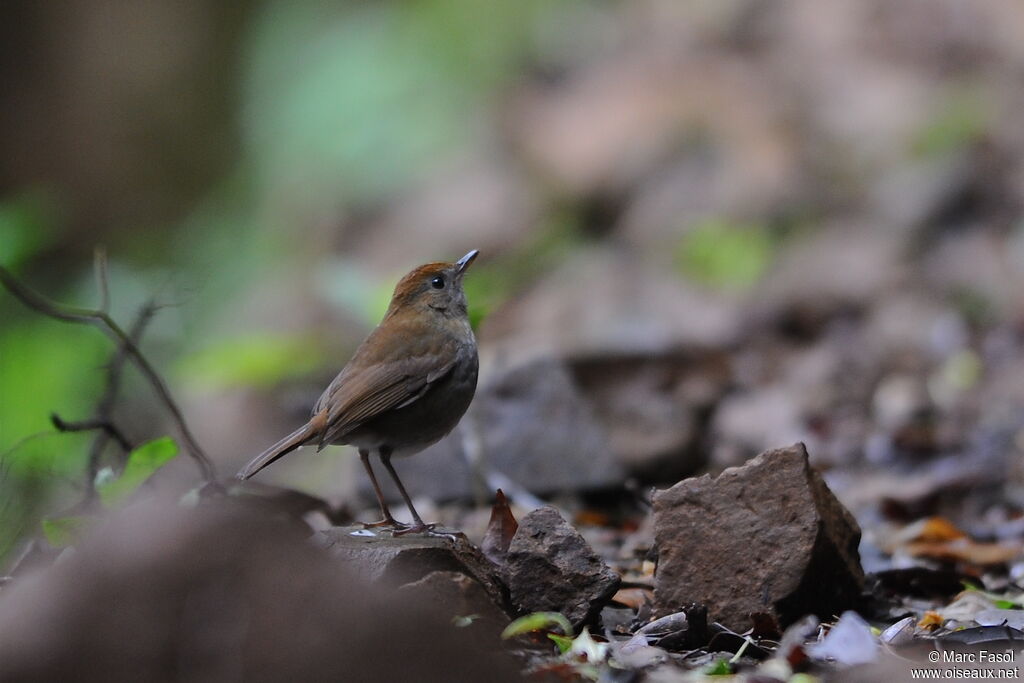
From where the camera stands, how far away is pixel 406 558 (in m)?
3.05

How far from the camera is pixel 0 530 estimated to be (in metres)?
3.90

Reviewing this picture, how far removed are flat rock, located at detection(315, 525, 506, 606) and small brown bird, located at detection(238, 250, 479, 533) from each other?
561 millimetres

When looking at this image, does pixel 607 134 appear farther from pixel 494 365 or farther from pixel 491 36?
pixel 494 365

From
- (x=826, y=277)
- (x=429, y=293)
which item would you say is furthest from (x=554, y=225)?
(x=429, y=293)

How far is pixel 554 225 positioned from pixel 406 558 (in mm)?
7842

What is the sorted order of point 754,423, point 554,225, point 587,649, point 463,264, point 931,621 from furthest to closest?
point 554,225, point 754,423, point 463,264, point 931,621, point 587,649

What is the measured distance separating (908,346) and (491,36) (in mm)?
7236

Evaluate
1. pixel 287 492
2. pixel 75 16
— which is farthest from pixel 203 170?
pixel 287 492

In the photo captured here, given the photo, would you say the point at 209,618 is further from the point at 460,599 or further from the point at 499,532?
the point at 499,532

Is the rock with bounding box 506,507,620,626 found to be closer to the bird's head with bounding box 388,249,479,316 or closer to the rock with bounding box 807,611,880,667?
the rock with bounding box 807,611,880,667

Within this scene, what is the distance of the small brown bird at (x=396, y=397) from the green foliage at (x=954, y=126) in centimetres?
660

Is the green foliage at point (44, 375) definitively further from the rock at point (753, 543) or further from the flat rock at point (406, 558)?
the rock at point (753, 543)

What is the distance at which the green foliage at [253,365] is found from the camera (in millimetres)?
7770

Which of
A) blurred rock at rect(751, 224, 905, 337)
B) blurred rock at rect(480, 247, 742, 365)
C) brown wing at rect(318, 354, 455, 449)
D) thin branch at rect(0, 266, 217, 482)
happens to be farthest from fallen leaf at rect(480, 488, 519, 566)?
blurred rock at rect(751, 224, 905, 337)
